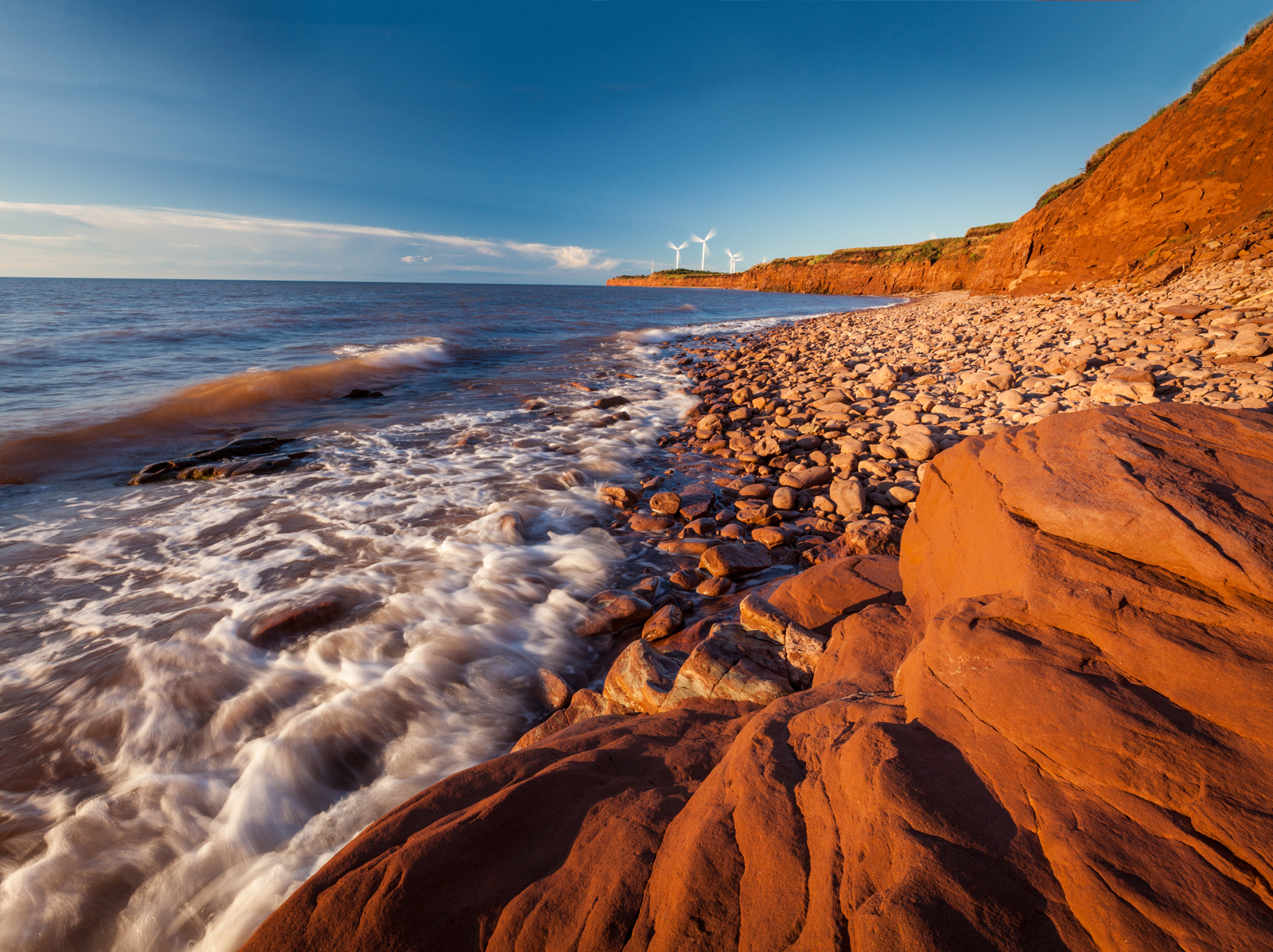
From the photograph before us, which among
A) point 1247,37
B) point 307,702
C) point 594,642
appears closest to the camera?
point 307,702

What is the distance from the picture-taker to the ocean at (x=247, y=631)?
236cm

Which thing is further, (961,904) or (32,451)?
(32,451)

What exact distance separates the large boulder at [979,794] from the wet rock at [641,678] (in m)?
0.59

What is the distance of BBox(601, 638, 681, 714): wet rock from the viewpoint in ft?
8.86

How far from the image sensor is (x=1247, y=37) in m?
13.9

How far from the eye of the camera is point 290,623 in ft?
12.5

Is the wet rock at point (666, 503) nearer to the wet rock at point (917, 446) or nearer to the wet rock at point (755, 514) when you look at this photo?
the wet rock at point (755, 514)

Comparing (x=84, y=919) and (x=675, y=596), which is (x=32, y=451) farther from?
(x=675, y=596)

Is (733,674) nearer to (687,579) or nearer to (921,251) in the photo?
(687,579)

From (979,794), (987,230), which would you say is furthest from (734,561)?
(987,230)

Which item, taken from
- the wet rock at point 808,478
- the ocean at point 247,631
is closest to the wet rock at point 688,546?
the ocean at point 247,631

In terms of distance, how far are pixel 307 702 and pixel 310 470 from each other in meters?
4.90

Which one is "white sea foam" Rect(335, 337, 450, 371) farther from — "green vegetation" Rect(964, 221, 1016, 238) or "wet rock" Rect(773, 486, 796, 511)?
"green vegetation" Rect(964, 221, 1016, 238)

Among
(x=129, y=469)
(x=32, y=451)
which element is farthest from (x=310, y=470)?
(x=32, y=451)
